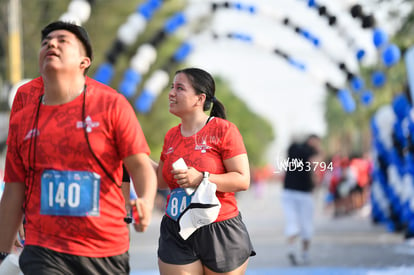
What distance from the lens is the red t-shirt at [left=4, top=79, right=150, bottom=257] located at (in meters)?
3.61

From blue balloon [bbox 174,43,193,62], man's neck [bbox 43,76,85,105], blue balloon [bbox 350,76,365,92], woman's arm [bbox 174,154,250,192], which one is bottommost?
woman's arm [bbox 174,154,250,192]

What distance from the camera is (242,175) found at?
463 cm

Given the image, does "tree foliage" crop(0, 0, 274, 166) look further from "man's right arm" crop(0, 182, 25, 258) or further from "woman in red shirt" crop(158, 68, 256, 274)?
"man's right arm" crop(0, 182, 25, 258)

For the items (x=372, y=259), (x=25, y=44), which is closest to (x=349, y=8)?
(x=372, y=259)

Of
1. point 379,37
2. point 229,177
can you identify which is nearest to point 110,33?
point 379,37

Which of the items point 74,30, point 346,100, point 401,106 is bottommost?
point 74,30

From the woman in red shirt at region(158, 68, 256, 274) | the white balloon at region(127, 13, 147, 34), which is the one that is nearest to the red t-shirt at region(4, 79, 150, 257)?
the woman in red shirt at region(158, 68, 256, 274)

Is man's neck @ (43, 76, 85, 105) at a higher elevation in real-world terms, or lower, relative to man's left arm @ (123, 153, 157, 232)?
higher

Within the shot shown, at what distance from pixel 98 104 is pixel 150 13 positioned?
13.5 m

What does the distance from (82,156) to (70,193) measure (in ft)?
0.56

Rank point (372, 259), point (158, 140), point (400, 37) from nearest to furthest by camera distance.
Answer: point (372, 259) < point (400, 37) < point (158, 140)

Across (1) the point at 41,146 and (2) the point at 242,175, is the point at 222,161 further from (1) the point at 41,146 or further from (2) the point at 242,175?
(1) the point at 41,146

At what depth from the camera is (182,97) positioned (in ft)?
15.7

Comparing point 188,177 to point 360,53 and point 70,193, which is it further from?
point 360,53
